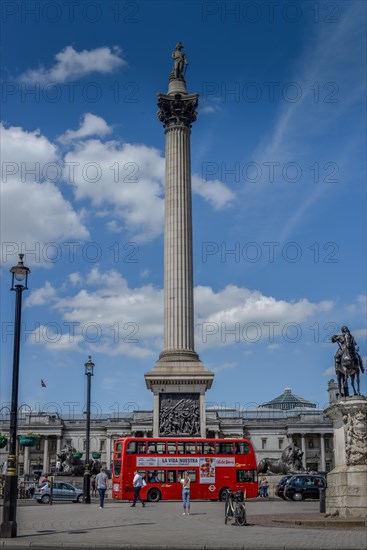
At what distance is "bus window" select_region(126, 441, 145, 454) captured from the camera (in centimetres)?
4459

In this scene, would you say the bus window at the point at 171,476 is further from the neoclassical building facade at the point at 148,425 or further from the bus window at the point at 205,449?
the neoclassical building facade at the point at 148,425

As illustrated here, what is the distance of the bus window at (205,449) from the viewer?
1785 inches

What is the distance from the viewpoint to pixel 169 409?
5203cm

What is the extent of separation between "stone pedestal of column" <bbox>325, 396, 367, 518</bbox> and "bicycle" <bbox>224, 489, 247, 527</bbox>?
2.96 meters

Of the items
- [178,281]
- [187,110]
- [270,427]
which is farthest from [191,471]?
[270,427]

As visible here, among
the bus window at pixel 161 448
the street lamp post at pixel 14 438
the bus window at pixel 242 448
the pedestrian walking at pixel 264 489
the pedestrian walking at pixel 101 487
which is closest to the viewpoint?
the street lamp post at pixel 14 438

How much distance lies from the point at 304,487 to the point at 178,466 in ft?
26.9

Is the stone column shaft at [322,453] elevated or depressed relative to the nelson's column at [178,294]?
depressed

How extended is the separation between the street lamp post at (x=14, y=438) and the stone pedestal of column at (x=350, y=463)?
34.1 ft

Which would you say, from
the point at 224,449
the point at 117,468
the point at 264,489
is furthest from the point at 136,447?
the point at 264,489

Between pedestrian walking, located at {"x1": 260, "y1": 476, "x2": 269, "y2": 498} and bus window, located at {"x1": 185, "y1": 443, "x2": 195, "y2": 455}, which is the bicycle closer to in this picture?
bus window, located at {"x1": 185, "y1": 443, "x2": 195, "y2": 455}

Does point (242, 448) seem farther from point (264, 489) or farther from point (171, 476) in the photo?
point (264, 489)

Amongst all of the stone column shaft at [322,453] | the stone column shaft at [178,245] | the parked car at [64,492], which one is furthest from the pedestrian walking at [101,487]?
the stone column shaft at [322,453]

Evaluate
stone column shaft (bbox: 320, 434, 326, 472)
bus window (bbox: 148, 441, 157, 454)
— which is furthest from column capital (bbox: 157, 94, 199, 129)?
stone column shaft (bbox: 320, 434, 326, 472)
